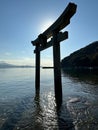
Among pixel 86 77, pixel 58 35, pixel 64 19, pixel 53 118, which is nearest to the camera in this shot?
pixel 53 118

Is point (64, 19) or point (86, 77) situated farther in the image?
point (86, 77)

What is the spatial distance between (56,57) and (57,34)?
1.48 metres

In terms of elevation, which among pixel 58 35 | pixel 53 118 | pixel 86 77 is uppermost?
pixel 58 35

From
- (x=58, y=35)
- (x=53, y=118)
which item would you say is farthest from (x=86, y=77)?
(x=53, y=118)

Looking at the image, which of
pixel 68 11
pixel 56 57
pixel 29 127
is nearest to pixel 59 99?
pixel 56 57

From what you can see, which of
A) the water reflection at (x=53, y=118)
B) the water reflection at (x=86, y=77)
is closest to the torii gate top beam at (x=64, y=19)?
the water reflection at (x=53, y=118)

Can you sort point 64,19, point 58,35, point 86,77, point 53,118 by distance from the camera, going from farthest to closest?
point 86,77
point 58,35
point 64,19
point 53,118

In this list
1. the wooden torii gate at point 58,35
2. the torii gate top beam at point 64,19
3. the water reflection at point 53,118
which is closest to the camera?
the water reflection at point 53,118

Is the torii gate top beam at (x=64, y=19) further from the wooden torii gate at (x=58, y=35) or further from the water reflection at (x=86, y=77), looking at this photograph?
the water reflection at (x=86, y=77)

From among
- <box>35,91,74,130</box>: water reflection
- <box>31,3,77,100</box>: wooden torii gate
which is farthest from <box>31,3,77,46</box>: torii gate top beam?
<box>35,91,74,130</box>: water reflection

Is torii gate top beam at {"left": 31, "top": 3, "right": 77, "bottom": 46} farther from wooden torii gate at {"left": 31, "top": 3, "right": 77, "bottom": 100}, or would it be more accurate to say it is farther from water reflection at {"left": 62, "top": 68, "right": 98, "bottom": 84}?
water reflection at {"left": 62, "top": 68, "right": 98, "bottom": 84}

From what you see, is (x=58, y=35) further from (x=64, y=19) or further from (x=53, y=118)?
(x=53, y=118)

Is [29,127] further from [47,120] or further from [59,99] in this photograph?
[59,99]

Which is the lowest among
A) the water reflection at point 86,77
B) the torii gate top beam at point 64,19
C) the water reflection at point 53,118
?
the water reflection at point 53,118
